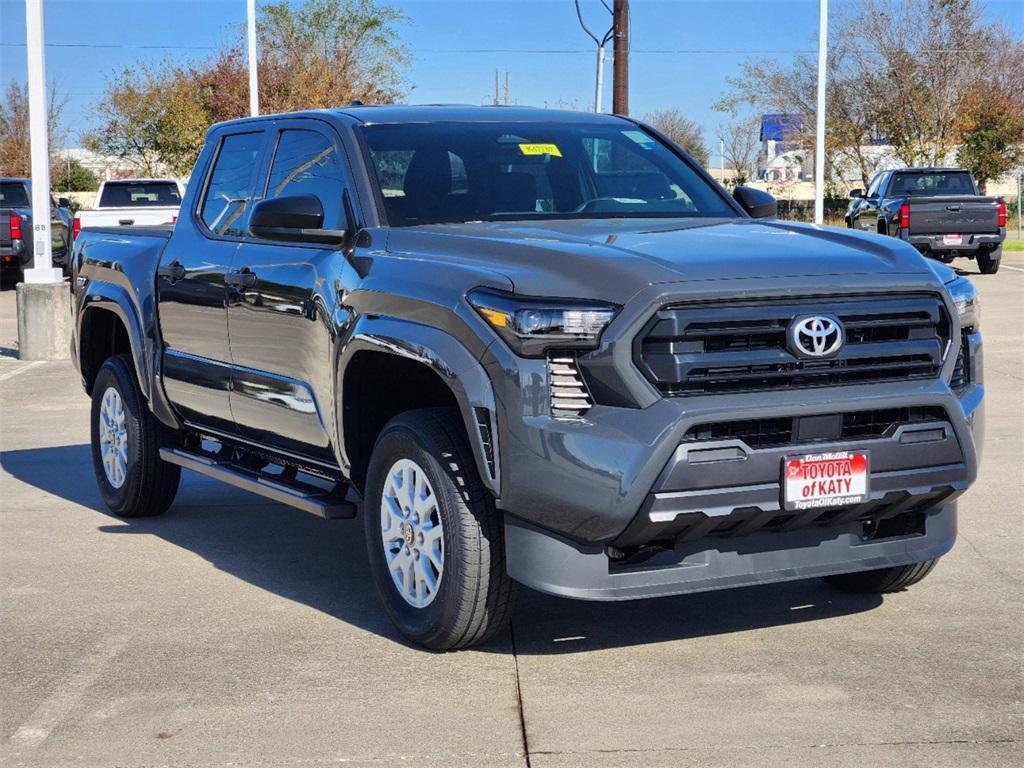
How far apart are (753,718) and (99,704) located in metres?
1.99

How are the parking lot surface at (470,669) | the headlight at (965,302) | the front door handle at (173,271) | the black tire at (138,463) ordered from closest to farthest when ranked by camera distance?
the parking lot surface at (470,669) < the headlight at (965,302) < the front door handle at (173,271) < the black tire at (138,463)

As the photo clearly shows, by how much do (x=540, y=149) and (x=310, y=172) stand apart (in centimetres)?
94

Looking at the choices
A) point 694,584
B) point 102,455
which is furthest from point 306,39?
point 694,584

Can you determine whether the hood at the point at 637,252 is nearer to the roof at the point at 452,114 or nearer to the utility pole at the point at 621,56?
the roof at the point at 452,114

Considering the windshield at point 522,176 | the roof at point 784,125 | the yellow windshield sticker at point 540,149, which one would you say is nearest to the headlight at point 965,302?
the windshield at point 522,176

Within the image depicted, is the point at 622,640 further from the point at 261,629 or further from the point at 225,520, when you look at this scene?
the point at 225,520

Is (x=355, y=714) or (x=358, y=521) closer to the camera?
(x=355, y=714)

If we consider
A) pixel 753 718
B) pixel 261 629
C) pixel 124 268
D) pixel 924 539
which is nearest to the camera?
pixel 753 718

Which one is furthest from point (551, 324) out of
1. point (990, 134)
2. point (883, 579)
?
point (990, 134)

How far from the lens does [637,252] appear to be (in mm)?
5023

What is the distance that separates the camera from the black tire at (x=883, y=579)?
5930 millimetres

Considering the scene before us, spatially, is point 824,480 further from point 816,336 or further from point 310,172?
point 310,172

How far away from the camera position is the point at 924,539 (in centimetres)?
537

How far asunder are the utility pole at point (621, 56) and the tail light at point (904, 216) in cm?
555
